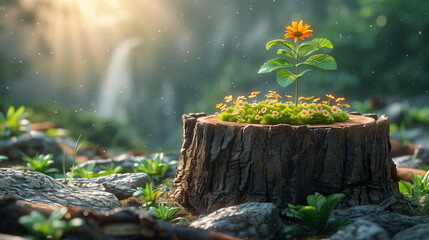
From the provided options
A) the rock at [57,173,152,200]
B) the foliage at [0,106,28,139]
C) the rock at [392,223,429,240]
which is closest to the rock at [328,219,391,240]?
the rock at [392,223,429,240]

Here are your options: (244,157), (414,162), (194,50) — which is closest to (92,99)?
(194,50)

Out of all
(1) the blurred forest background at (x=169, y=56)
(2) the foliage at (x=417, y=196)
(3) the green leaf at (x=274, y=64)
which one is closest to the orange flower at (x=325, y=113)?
(3) the green leaf at (x=274, y=64)

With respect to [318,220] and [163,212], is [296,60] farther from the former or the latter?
[163,212]

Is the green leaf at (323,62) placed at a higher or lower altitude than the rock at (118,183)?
higher

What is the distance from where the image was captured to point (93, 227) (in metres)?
2.18

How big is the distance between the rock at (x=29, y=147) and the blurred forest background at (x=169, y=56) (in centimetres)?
413

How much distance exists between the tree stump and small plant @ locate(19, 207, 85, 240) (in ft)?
4.61

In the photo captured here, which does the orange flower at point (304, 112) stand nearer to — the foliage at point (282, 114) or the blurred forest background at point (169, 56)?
the foliage at point (282, 114)

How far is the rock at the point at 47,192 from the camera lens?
133 inches

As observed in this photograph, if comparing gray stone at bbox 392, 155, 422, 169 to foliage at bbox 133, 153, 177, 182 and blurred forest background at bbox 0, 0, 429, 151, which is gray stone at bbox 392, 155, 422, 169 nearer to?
foliage at bbox 133, 153, 177, 182

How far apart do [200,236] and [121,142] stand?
1006cm

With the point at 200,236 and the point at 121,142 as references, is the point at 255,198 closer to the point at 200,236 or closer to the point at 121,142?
the point at 200,236

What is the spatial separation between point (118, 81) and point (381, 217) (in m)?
20.7

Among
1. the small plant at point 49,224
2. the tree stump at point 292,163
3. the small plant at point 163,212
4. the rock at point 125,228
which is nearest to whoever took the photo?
the small plant at point 49,224
